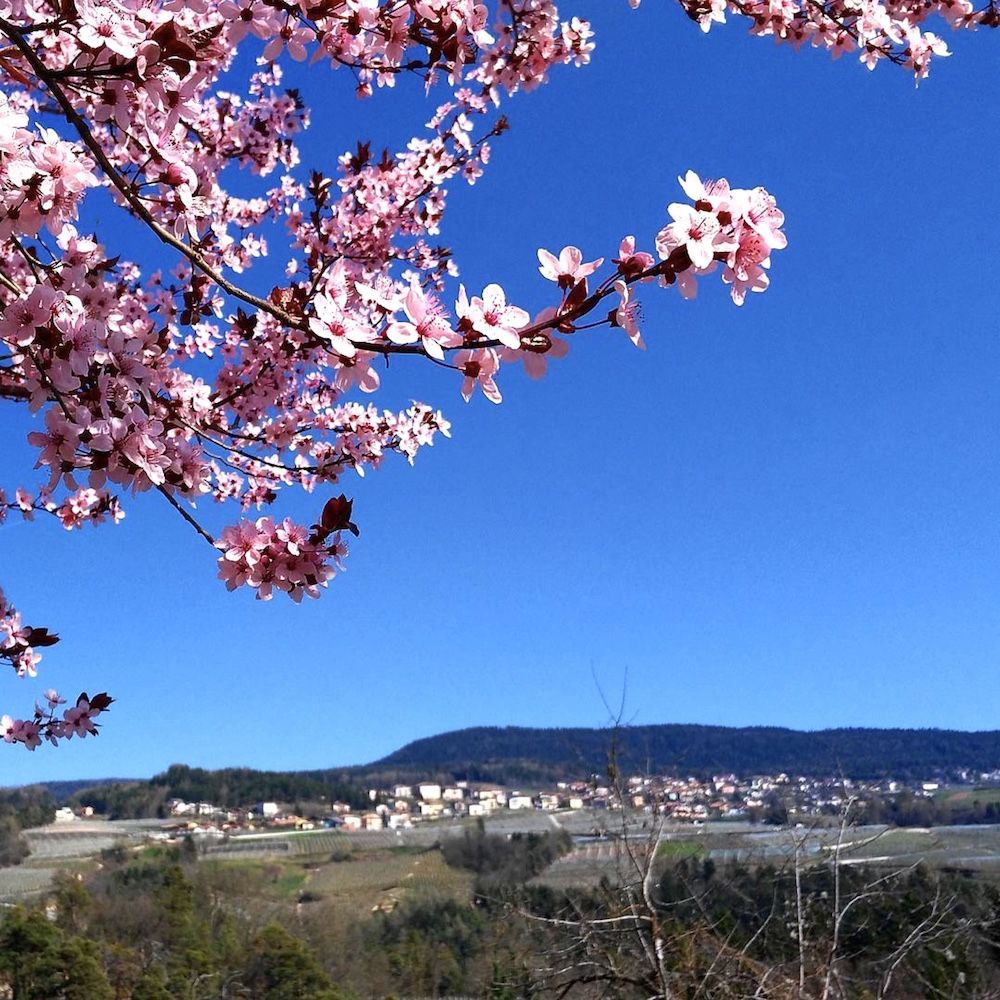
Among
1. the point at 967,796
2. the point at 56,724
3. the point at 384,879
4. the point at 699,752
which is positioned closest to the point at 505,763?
the point at 384,879

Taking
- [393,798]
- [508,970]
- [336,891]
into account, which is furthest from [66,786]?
[508,970]

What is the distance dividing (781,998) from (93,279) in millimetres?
5682

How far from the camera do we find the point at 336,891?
54.9 metres

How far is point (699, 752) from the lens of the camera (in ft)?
152

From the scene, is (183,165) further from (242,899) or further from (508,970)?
(242,899)

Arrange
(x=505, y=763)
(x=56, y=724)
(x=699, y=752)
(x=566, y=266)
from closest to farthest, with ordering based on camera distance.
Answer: (x=566, y=266) → (x=56, y=724) → (x=699, y=752) → (x=505, y=763)

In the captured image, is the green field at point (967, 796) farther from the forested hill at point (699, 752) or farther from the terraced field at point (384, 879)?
the terraced field at point (384, 879)

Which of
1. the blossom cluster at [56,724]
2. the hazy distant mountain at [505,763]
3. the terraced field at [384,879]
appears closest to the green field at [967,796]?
the hazy distant mountain at [505,763]

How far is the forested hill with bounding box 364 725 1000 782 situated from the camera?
7.84m

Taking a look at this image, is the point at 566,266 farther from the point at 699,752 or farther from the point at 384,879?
the point at 384,879

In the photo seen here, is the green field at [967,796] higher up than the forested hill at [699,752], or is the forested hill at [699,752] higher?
the forested hill at [699,752]

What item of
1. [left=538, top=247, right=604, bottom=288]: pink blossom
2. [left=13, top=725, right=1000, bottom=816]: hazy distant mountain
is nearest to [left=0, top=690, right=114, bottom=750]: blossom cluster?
[left=538, top=247, right=604, bottom=288]: pink blossom

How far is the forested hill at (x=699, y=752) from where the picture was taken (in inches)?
309

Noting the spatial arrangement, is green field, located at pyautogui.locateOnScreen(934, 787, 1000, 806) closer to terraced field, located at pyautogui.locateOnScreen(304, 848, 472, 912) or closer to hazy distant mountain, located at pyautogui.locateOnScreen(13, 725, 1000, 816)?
hazy distant mountain, located at pyautogui.locateOnScreen(13, 725, 1000, 816)
